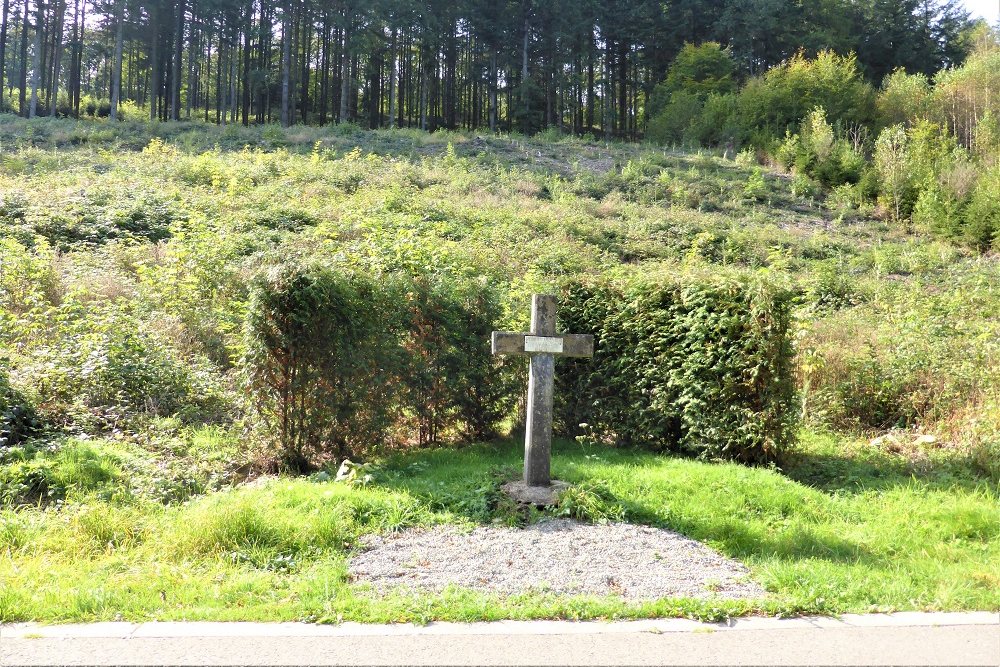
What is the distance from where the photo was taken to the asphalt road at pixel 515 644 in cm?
387

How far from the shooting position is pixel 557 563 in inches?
203

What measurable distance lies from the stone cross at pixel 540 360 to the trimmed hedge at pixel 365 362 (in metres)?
1.69

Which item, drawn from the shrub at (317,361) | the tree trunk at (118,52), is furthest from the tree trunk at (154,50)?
the shrub at (317,361)

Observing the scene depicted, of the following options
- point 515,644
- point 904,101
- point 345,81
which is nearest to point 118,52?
point 345,81

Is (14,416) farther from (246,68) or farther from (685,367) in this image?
(246,68)

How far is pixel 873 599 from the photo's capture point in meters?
4.73

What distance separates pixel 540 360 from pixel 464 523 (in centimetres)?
166

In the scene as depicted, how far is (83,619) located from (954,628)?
506 centimetres

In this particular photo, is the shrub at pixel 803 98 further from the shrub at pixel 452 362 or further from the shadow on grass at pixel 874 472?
the shrub at pixel 452 362

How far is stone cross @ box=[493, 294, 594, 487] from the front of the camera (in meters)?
A: 6.55

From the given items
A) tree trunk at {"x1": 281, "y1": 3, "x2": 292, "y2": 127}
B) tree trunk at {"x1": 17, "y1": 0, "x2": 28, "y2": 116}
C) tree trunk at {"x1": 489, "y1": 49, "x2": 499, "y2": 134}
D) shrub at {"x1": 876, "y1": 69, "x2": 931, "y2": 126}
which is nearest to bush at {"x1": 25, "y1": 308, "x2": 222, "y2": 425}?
tree trunk at {"x1": 281, "y1": 3, "x2": 292, "y2": 127}

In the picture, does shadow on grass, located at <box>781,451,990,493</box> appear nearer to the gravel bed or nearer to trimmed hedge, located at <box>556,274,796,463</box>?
trimmed hedge, located at <box>556,274,796,463</box>

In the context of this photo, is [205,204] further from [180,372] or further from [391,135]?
[391,135]

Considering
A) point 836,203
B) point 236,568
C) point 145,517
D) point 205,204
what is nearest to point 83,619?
point 236,568
